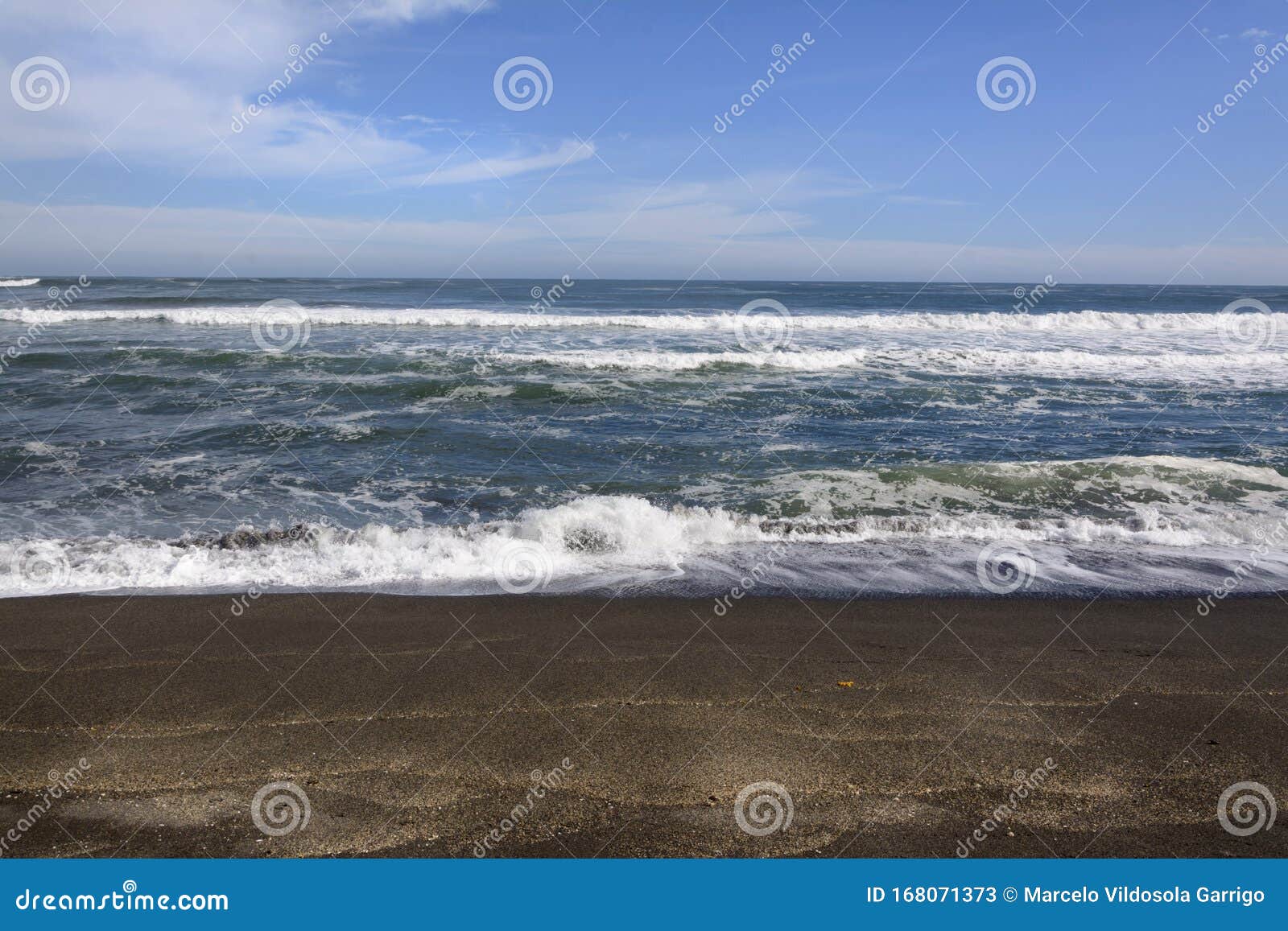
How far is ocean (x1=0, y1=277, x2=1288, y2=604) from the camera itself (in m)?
6.48

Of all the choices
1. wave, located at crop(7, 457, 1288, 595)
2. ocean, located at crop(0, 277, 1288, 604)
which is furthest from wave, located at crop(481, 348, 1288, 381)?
wave, located at crop(7, 457, 1288, 595)

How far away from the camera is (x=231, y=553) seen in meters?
6.56

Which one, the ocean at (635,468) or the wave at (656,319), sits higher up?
the wave at (656,319)

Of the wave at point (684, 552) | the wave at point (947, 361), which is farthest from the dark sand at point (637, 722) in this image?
the wave at point (947, 361)

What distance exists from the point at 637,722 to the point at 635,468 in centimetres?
600

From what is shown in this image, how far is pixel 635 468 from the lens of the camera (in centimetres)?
981

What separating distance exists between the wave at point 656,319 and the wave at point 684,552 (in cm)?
1989

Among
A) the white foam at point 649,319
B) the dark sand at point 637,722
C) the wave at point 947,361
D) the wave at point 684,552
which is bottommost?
the dark sand at point 637,722

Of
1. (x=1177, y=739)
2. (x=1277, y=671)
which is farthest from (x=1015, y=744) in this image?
(x=1277, y=671)

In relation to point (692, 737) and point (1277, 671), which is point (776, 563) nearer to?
point (692, 737)

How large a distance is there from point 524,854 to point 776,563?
4.16 meters

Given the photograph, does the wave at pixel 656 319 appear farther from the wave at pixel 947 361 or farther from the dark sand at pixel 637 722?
the dark sand at pixel 637 722

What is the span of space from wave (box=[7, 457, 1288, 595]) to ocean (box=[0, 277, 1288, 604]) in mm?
35

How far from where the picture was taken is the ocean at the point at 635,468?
648cm
